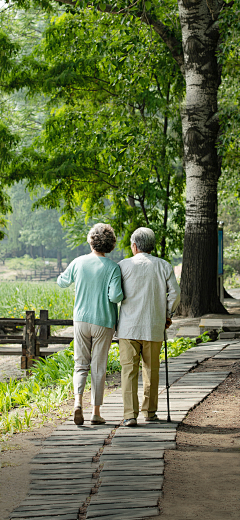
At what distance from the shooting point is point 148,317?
477 centimetres

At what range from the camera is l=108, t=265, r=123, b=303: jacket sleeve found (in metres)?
4.70

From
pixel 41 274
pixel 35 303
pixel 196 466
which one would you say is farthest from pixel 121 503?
pixel 41 274

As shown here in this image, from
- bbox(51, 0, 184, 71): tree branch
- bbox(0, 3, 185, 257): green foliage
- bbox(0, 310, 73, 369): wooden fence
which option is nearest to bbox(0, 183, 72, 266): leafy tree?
bbox(0, 3, 185, 257): green foliage

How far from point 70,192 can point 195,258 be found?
16.7 feet

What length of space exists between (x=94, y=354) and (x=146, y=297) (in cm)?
66

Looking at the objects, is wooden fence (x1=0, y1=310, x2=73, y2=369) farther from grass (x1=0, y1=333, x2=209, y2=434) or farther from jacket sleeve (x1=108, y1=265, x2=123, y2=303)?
→ jacket sleeve (x1=108, y1=265, x2=123, y2=303)

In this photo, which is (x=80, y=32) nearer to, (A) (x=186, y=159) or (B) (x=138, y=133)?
(B) (x=138, y=133)

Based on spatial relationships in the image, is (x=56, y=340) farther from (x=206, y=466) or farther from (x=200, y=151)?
(x=206, y=466)

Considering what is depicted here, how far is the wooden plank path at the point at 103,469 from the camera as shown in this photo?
10.2 ft

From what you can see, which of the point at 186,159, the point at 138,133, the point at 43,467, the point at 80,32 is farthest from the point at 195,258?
the point at 43,467

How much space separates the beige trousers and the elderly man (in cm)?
15

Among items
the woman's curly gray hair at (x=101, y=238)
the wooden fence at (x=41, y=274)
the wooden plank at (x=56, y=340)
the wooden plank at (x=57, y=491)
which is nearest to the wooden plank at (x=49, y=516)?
the wooden plank at (x=57, y=491)

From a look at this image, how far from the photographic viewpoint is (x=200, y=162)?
1184cm

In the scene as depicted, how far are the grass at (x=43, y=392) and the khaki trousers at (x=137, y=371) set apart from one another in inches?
35.0
